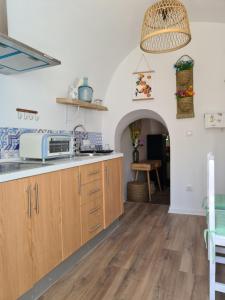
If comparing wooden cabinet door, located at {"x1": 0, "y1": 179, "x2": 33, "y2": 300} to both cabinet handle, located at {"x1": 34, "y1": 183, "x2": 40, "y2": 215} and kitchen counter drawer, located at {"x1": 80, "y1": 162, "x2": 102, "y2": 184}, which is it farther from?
kitchen counter drawer, located at {"x1": 80, "y1": 162, "x2": 102, "y2": 184}

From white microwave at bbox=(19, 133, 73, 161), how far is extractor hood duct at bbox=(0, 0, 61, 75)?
0.58 meters

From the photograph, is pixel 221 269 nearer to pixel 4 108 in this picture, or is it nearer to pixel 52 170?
pixel 52 170

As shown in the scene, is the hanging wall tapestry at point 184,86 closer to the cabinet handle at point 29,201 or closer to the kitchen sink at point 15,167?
the kitchen sink at point 15,167

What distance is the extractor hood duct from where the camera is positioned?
152 cm

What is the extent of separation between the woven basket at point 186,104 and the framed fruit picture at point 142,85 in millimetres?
468

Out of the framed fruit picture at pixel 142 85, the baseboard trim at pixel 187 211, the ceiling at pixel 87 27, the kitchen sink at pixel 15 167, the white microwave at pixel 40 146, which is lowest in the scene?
the baseboard trim at pixel 187 211

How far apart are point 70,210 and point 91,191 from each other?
408mm

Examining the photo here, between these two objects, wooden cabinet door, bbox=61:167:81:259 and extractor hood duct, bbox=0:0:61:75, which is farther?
wooden cabinet door, bbox=61:167:81:259

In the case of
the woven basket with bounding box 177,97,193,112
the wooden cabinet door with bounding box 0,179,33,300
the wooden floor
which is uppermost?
the woven basket with bounding box 177,97,193,112

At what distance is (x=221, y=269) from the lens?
207cm

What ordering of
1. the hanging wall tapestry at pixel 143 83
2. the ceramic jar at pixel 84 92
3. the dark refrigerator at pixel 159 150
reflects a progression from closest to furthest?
the ceramic jar at pixel 84 92
the hanging wall tapestry at pixel 143 83
the dark refrigerator at pixel 159 150

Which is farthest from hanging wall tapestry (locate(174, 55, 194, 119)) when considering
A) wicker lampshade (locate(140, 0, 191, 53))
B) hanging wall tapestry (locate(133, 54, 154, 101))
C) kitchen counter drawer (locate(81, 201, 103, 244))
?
kitchen counter drawer (locate(81, 201, 103, 244))

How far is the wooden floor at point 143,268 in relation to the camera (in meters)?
1.78

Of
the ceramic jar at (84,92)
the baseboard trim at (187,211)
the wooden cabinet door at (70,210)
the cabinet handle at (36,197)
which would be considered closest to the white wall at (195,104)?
the baseboard trim at (187,211)
